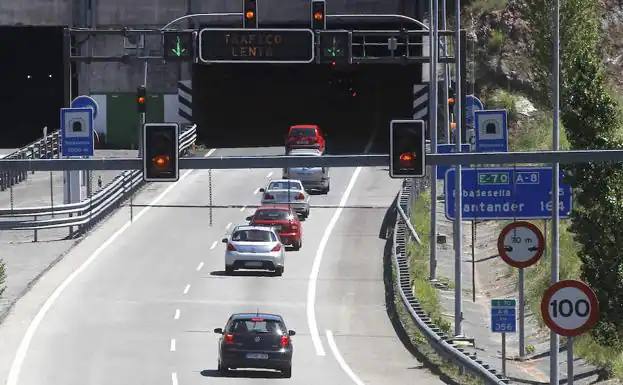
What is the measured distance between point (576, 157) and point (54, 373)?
13.0 m

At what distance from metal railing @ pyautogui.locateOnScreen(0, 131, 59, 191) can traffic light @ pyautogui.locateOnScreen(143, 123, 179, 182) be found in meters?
37.9

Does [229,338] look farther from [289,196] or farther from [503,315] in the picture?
[289,196]

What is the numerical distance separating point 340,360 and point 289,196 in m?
21.4

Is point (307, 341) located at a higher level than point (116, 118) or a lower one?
lower

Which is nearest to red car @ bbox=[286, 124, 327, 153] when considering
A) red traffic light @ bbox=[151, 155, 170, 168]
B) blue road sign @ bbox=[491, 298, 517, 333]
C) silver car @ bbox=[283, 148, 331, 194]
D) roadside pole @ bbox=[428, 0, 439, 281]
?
silver car @ bbox=[283, 148, 331, 194]

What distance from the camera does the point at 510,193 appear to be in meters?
34.5

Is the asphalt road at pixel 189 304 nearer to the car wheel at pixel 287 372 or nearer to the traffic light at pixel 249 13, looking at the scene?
the car wheel at pixel 287 372

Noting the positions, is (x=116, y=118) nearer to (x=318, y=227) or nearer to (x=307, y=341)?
(x=318, y=227)

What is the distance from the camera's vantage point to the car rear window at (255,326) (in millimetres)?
31578

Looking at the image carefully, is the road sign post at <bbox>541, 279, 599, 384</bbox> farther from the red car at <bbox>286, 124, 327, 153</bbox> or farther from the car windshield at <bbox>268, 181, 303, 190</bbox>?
the red car at <bbox>286, 124, 327, 153</bbox>

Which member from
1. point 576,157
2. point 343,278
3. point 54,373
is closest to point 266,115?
point 343,278

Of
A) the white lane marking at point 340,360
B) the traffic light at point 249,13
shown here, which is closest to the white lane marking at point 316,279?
the white lane marking at point 340,360

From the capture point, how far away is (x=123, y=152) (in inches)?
2894

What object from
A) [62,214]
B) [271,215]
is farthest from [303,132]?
[271,215]
